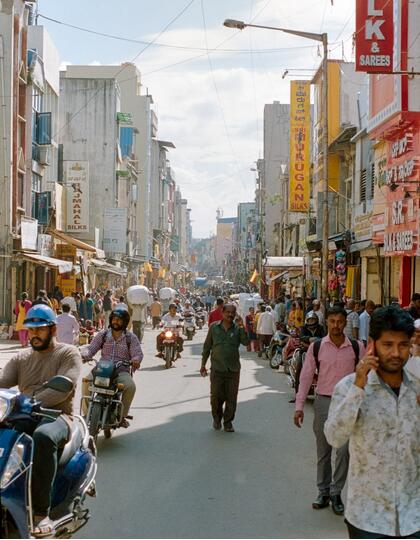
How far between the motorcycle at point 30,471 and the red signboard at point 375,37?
15.3 meters

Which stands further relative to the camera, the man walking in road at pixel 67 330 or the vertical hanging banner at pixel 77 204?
the vertical hanging banner at pixel 77 204

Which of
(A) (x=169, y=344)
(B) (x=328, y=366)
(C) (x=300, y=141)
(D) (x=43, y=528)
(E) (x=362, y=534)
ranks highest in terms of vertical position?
(C) (x=300, y=141)

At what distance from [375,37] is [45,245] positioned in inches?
715

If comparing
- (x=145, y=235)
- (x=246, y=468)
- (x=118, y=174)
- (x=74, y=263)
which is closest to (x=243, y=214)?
(x=145, y=235)

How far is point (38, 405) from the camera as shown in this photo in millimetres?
5289

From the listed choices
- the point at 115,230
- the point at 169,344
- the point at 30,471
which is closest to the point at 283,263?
the point at 115,230

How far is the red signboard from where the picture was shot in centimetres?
1980

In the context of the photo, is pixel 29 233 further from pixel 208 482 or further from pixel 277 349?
pixel 208 482

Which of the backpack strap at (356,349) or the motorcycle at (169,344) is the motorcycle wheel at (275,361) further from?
the backpack strap at (356,349)

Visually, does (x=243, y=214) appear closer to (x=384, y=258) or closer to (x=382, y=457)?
(x=384, y=258)

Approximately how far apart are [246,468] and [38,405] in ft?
13.6

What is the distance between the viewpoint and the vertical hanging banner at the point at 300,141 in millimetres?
42531

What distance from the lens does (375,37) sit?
20.0 m

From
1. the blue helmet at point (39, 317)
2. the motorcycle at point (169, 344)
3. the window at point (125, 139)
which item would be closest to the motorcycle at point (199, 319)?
the motorcycle at point (169, 344)
